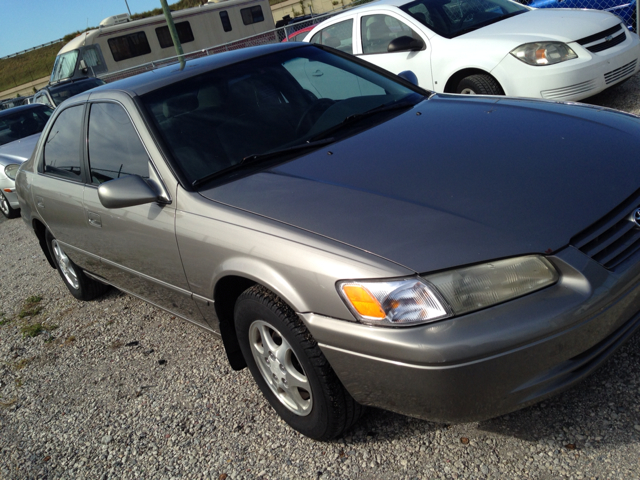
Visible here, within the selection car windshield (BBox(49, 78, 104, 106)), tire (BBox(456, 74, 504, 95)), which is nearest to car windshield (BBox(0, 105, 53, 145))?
car windshield (BBox(49, 78, 104, 106))

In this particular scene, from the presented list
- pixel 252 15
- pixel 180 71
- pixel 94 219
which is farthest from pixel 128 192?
pixel 252 15

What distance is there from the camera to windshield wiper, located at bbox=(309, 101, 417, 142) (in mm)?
3018

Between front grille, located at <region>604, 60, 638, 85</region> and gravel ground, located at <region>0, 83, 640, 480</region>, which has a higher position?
front grille, located at <region>604, 60, 638, 85</region>

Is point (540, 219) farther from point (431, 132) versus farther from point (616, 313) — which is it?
point (431, 132)

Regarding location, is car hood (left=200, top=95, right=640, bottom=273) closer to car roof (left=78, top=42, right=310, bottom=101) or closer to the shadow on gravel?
the shadow on gravel

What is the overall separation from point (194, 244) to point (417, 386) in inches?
47.6

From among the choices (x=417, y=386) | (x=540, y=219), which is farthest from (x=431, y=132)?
(x=417, y=386)

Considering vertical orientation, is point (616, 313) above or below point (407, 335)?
below

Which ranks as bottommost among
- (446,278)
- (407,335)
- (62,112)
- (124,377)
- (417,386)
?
(124,377)

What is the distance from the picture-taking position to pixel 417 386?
196 centimetres

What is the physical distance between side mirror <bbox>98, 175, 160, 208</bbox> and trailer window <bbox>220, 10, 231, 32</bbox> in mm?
24218

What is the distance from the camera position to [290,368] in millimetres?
2465

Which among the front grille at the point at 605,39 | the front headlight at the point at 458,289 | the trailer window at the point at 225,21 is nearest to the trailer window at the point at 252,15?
the trailer window at the point at 225,21

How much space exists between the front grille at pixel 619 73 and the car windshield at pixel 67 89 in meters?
10.9
